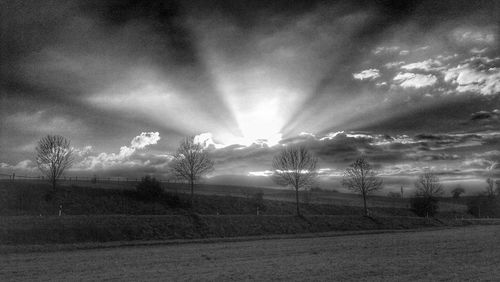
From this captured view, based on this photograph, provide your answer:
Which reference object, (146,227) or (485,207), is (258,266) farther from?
A: (485,207)

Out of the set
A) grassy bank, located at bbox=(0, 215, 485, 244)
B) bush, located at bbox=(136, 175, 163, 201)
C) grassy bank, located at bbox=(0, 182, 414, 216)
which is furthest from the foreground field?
bush, located at bbox=(136, 175, 163, 201)

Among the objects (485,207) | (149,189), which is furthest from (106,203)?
(485,207)

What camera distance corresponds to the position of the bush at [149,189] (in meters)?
69.7

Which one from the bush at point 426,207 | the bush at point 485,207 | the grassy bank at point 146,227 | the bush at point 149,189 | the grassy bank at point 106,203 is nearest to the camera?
the grassy bank at point 146,227

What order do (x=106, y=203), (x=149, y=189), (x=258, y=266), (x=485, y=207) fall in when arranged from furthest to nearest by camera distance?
1. (x=485, y=207)
2. (x=149, y=189)
3. (x=106, y=203)
4. (x=258, y=266)

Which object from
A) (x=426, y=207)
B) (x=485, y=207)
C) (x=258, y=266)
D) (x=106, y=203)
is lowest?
(x=485, y=207)

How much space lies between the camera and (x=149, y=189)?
70.3m

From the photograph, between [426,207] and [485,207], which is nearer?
[426,207]

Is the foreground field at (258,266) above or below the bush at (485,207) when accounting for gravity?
above

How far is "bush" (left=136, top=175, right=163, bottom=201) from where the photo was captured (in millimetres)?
69656

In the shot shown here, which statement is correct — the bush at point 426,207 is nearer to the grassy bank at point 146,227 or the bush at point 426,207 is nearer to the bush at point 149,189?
the grassy bank at point 146,227

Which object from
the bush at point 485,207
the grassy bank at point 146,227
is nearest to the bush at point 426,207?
the bush at point 485,207

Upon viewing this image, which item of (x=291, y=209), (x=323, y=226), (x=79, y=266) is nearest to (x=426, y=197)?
(x=291, y=209)

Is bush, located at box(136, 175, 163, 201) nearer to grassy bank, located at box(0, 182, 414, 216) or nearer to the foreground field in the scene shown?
grassy bank, located at box(0, 182, 414, 216)
